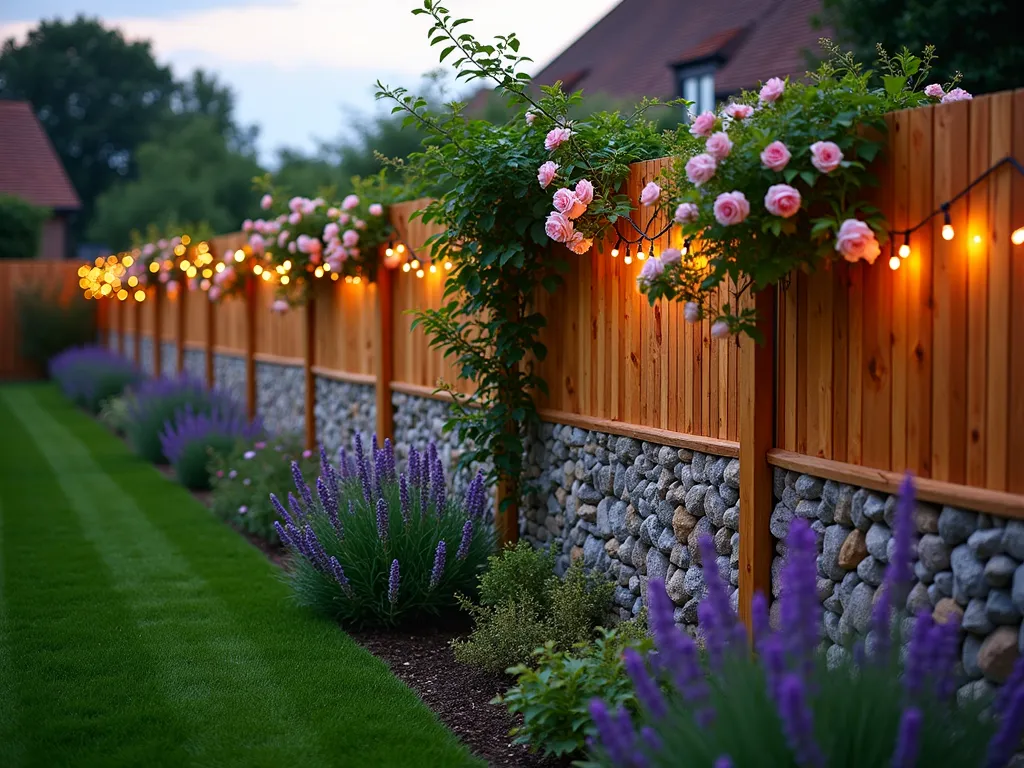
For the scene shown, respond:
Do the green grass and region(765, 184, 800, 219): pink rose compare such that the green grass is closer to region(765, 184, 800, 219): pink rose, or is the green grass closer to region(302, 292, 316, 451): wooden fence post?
region(302, 292, 316, 451): wooden fence post

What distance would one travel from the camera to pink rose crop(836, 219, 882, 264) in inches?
135

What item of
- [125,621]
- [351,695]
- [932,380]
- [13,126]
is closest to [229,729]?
[351,695]

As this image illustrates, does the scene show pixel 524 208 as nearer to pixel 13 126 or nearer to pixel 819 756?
pixel 819 756

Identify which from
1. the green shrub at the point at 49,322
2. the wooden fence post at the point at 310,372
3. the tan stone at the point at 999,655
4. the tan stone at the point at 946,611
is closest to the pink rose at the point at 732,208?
the tan stone at the point at 946,611

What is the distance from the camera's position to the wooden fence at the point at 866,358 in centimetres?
323

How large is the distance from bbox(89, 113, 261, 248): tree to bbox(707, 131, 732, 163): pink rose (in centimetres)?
3079

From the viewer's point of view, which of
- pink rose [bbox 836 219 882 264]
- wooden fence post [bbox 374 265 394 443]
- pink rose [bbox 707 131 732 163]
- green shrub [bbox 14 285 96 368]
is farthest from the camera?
green shrub [bbox 14 285 96 368]

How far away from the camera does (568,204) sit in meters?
4.93

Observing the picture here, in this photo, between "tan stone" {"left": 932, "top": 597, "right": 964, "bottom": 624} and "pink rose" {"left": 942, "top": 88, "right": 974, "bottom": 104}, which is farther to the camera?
"pink rose" {"left": 942, "top": 88, "right": 974, "bottom": 104}

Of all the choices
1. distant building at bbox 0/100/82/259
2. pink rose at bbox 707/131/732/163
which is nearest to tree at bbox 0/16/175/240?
distant building at bbox 0/100/82/259

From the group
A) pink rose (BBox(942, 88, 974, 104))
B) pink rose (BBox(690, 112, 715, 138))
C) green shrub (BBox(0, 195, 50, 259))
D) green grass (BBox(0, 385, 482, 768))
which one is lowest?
green grass (BBox(0, 385, 482, 768))

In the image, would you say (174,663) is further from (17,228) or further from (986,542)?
(17,228)

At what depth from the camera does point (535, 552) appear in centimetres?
587

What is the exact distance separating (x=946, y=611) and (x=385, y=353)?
5.52 m
